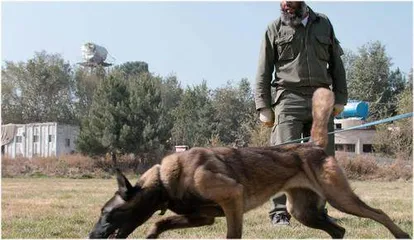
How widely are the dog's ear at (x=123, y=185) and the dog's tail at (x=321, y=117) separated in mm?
2002

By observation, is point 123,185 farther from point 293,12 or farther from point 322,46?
point 322,46

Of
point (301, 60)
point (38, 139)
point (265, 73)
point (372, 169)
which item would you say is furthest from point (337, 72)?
point (38, 139)

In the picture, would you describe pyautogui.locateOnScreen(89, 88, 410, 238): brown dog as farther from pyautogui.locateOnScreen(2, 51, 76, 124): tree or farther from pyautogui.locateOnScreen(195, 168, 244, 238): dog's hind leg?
pyautogui.locateOnScreen(2, 51, 76, 124): tree

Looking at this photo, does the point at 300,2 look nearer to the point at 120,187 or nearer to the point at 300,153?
the point at 300,153

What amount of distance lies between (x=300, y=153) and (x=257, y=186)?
54cm

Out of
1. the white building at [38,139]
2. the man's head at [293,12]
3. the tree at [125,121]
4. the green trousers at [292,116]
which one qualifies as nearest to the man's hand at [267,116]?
the green trousers at [292,116]

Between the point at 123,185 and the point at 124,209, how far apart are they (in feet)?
0.73

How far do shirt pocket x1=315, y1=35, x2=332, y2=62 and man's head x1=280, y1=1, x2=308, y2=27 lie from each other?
0.34 metres

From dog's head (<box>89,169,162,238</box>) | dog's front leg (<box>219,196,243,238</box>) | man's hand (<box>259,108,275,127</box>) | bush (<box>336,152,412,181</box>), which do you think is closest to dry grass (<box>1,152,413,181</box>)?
bush (<box>336,152,412,181</box>)

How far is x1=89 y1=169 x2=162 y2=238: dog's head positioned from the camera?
210 inches

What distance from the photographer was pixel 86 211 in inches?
417

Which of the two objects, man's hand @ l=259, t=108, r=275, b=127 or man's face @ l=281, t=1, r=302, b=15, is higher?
man's face @ l=281, t=1, r=302, b=15

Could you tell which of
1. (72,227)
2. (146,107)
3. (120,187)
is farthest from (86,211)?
(146,107)

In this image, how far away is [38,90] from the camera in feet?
230
